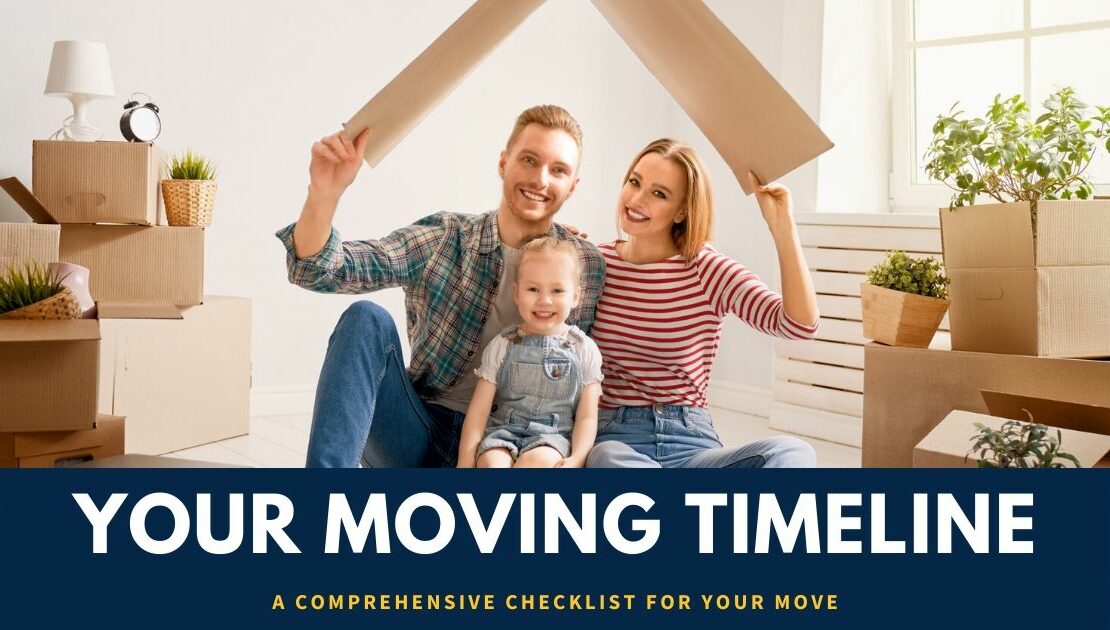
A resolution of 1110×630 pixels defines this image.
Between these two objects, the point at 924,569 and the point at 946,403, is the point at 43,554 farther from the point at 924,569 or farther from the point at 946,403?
the point at 946,403

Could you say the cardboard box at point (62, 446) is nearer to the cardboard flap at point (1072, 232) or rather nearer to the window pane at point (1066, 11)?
the cardboard flap at point (1072, 232)

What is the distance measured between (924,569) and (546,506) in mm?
412

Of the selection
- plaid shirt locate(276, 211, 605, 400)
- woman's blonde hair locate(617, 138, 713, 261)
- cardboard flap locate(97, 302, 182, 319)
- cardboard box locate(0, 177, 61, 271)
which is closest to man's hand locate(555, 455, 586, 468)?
plaid shirt locate(276, 211, 605, 400)

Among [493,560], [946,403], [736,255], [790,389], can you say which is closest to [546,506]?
[493,560]

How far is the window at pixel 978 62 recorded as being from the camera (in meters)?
3.08

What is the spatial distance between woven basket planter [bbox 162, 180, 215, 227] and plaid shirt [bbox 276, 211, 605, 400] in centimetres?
135

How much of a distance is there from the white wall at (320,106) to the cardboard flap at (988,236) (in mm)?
1399

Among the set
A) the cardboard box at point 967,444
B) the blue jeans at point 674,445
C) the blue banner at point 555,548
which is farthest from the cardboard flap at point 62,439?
the cardboard box at point 967,444

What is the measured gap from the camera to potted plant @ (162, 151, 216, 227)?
293 centimetres

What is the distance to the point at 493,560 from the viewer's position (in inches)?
43.5

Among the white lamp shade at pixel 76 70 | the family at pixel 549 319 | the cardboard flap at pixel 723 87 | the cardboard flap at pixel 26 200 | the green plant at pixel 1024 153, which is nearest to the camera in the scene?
the cardboard flap at pixel 723 87

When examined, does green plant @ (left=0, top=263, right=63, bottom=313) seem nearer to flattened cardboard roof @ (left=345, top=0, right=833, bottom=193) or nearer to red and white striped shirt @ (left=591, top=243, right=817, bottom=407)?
flattened cardboard roof @ (left=345, top=0, right=833, bottom=193)

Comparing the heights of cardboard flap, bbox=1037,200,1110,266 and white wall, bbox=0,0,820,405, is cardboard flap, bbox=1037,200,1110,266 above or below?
below

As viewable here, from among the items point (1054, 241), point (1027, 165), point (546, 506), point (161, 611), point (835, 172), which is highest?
point (835, 172)
